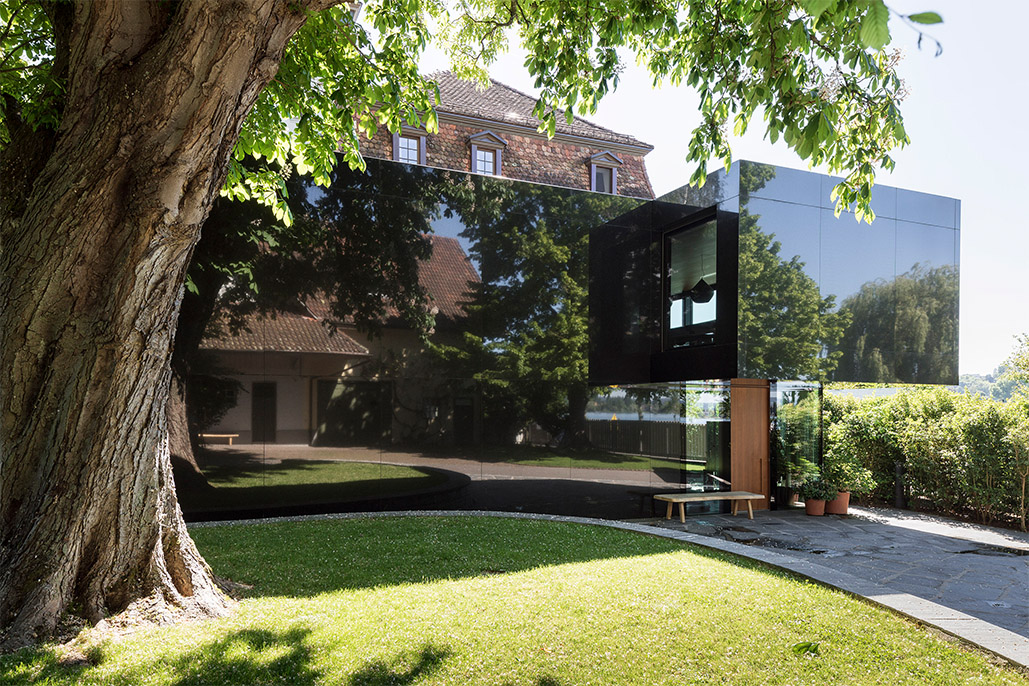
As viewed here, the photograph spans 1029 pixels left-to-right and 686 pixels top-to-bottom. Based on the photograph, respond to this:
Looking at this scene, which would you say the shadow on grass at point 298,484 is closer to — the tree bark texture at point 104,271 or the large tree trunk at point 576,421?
the large tree trunk at point 576,421

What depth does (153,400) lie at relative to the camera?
15.0ft

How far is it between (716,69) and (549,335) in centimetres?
612

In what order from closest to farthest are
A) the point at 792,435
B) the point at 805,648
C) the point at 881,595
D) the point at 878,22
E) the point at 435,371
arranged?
the point at 878,22 < the point at 805,648 < the point at 881,595 < the point at 435,371 < the point at 792,435

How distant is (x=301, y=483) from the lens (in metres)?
9.80

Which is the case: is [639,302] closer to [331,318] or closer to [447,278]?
[447,278]

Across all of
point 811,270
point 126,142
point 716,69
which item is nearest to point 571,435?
point 811,270

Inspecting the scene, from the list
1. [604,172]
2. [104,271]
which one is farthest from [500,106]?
[104,271]

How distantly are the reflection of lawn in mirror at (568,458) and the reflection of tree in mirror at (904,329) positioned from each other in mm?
4106

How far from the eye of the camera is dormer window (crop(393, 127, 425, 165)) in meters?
16.1

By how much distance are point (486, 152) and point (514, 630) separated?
14179mm

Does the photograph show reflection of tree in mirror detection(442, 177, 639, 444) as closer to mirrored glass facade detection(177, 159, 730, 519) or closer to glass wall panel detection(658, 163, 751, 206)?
mirrored glass facade detection(177, 159, 730, 519)

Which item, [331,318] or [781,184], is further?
[781,184]

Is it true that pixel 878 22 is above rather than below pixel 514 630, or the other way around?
above

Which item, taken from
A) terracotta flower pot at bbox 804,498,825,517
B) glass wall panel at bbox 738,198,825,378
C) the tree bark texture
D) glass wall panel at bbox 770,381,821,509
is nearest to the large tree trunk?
glass wall panel at bbox 738,198,825,378
